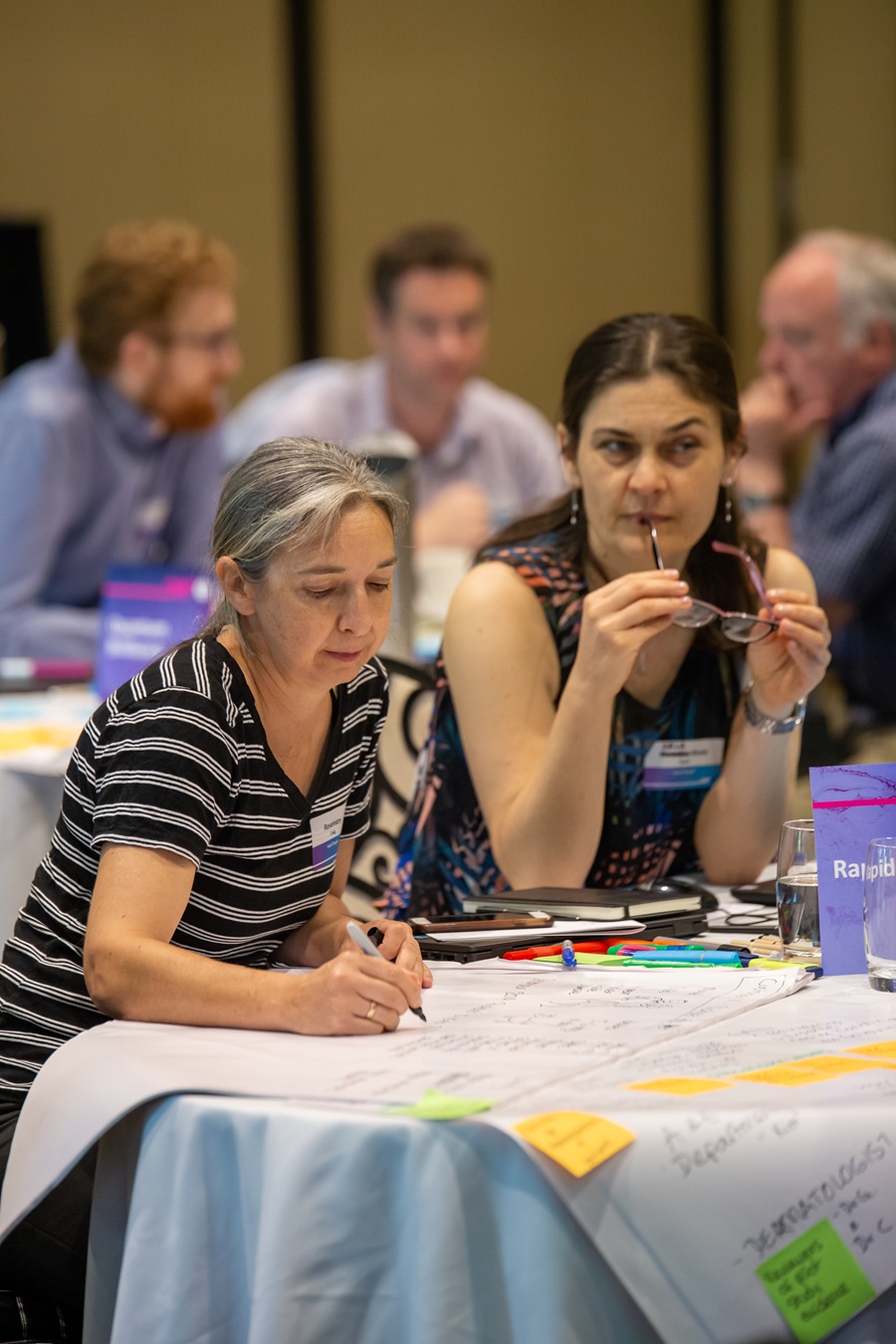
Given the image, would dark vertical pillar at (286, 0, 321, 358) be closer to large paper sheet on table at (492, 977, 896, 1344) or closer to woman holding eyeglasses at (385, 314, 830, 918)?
woman holding eyeglasses at (385, 314, 830, 918)

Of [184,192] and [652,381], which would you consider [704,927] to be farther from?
[184,192]

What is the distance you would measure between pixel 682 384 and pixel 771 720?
48 cm

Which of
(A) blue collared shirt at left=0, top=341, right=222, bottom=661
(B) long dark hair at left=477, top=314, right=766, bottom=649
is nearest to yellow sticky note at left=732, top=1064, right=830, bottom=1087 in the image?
(B) long dark hair at left=477, top=314, right=766, bottom=649

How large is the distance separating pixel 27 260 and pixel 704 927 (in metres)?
5.44

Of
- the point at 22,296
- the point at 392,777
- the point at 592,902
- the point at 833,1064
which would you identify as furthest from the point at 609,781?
the point at 22,296

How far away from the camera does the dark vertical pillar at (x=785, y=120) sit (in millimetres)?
7883

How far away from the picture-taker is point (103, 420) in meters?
4.82

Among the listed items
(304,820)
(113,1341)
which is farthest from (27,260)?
(113,1341)

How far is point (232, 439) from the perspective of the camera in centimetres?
637

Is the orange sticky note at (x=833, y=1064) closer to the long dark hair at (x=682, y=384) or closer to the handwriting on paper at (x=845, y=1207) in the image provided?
the handwriting on paper at (x=845, y=1207)

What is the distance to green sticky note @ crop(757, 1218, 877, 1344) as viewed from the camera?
4.02ft

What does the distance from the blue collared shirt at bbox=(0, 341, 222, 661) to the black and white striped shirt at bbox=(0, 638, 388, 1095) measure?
2.88m

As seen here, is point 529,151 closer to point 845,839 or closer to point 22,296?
point 22,296

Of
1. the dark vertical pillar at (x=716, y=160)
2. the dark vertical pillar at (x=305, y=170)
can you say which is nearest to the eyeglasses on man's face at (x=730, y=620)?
the dark vertical pillar at (x=305, y=170)
